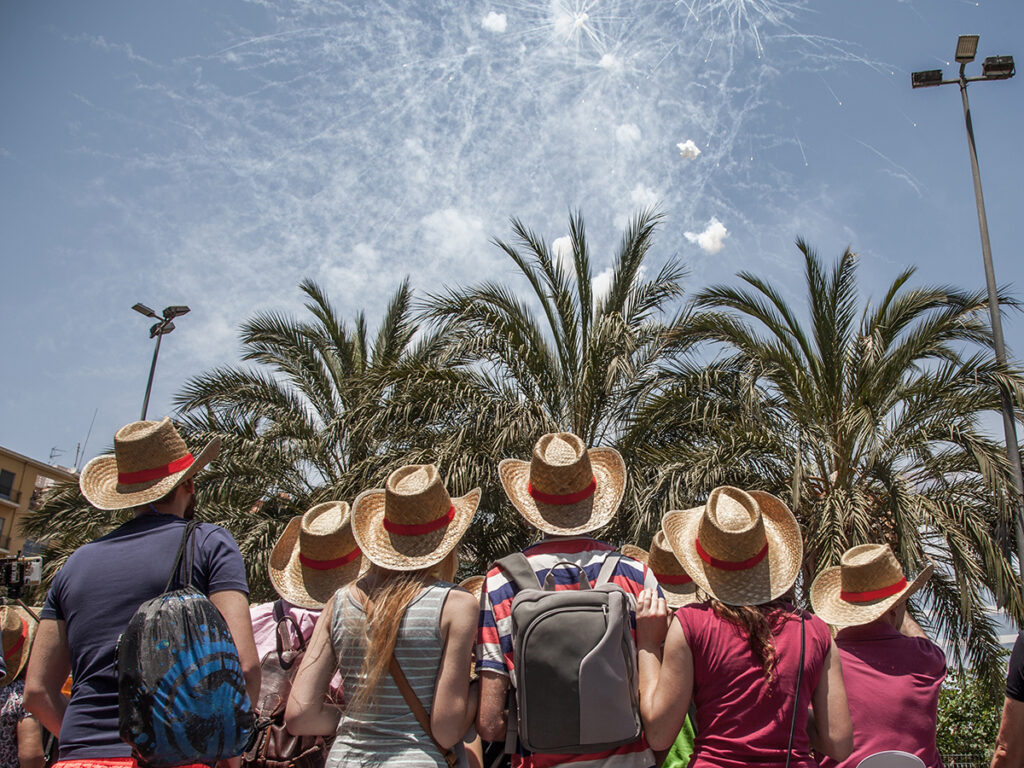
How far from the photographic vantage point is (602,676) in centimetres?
249

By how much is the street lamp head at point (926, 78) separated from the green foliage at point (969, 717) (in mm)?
7645

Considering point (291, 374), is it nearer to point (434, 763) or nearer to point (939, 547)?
point (939, 547)

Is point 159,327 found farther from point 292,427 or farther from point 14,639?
point 14,639

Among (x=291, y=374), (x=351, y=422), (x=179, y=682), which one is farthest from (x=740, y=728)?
(x=291, y=374)

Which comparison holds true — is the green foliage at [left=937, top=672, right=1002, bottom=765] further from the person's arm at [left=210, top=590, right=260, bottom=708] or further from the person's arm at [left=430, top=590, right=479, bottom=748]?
the person's arm at [left=210, top=590, right=260, bottom=708]

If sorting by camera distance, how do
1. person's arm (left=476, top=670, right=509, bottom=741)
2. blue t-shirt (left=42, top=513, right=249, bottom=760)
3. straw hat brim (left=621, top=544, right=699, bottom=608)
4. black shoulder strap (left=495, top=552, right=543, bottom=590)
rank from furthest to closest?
straw hat brim (left=621, top=544, right=699, bottom=608)
black shoulder strap (left=495, top=552, right=543, bottom=590)
person's arm (left=476, top=670, right=509, bottom=741)
blue t-shirt (left=42, top=513, right=249, bottom=760)

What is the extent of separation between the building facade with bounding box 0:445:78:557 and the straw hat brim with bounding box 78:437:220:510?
50.6 m

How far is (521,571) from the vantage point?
2836 millimetres

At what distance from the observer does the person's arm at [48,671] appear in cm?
273

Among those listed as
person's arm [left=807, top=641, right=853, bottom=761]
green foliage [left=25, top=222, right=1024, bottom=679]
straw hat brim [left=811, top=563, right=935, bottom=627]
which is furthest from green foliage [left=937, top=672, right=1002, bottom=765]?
person's arm [left=807, top=641, right=853, bottom=761]

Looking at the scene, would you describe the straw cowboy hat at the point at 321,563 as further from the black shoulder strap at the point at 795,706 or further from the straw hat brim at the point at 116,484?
the black shoulder strap at the point at 795,706

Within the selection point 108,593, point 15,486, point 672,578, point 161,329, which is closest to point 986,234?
point 672,578

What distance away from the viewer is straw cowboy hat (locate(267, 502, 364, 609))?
12.5 ft

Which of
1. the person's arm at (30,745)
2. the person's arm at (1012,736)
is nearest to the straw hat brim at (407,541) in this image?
the person's arm at (30,745)
